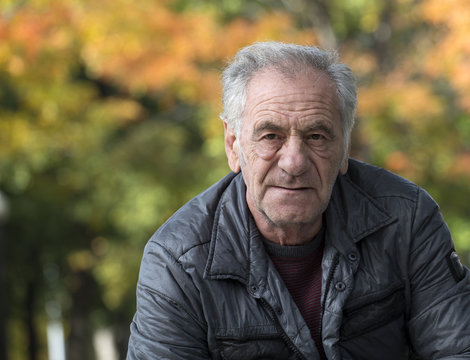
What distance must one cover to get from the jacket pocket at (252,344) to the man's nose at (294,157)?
518 millimetres

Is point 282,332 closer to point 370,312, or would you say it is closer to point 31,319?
point 370,312

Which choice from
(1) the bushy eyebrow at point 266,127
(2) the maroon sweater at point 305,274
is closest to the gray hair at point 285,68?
(1) the bushy eyebrow at point 266,127

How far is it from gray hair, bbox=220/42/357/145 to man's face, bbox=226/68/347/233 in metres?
0.03

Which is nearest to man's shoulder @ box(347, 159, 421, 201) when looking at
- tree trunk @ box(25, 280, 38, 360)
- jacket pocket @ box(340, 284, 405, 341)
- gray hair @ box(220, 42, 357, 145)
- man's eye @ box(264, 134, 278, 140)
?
gray hair @ box(220, 42, 357, 145)

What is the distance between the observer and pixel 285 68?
246 cm

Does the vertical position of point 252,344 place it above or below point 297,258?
below

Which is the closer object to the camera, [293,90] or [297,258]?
[293,90]

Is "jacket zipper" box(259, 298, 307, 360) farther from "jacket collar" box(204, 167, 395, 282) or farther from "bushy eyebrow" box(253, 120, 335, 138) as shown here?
"bushy eyebrow" box(253, 120, 335, 138)

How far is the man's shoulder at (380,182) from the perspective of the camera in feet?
8.70

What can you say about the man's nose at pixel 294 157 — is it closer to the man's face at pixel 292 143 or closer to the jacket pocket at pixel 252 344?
the man's face at pixel 292 143

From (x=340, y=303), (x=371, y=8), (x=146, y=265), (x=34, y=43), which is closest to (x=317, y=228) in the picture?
(x=340, y=303)

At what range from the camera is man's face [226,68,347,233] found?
2443 millimetres

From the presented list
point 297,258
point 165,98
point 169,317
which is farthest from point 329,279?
point 165,98

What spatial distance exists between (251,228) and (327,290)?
340 millimetres
